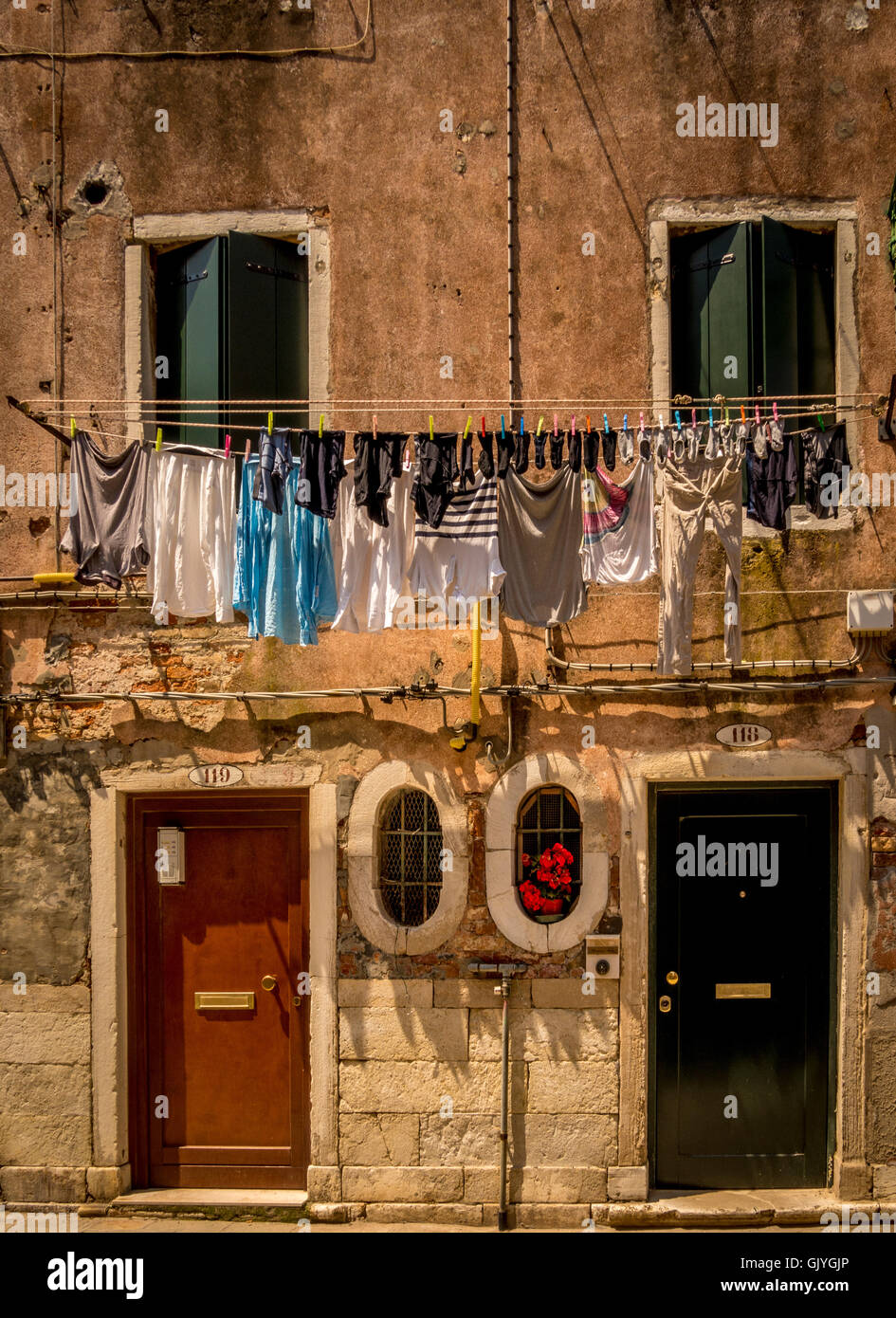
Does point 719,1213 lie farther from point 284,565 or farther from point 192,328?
point 192,328

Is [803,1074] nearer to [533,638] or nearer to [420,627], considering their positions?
[533,638]

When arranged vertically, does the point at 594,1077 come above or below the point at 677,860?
below

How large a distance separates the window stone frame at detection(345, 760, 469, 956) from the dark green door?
1.34 meters

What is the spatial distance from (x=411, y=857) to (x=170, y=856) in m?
1.62

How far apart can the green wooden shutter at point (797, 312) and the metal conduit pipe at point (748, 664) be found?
1.55 m

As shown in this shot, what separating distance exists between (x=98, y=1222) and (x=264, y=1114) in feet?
3.88

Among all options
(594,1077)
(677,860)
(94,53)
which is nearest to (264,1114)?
(594,1077)

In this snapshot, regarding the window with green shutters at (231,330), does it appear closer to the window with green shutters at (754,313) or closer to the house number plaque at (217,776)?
the house number plaque at (217,776)

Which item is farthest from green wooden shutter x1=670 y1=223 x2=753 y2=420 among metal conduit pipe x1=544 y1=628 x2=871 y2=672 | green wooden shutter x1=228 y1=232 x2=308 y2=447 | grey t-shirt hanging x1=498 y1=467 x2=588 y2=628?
green wooden shutter x1=228 y1=232 x2=308 y2=447

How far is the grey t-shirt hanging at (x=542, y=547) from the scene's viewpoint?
6348 mm

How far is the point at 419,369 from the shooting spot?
705 cm

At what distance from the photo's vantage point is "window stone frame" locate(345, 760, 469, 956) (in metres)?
6.90

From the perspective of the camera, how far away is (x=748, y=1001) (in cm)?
695

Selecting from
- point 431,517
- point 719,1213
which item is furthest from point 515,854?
point 719,1213
